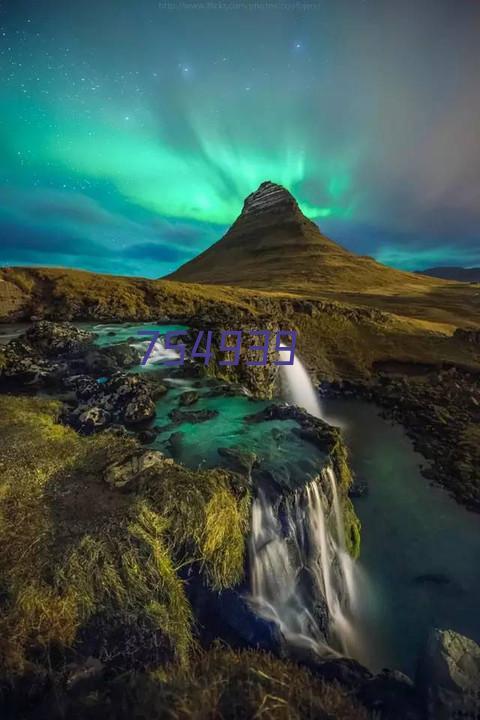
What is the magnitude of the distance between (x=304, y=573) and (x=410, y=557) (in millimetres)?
7445

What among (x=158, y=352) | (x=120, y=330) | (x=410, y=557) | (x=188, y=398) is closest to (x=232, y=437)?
(x=188, y=398)

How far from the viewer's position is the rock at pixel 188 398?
15.8m

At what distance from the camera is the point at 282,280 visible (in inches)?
4688

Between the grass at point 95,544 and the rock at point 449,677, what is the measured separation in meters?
4.24

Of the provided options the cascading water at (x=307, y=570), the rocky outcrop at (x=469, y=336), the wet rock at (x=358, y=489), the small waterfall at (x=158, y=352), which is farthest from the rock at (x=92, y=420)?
the rocky outcrop at (x=469, y=336)

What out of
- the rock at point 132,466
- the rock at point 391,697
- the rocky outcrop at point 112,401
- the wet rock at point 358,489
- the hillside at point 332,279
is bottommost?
the wet rock at point 358,489

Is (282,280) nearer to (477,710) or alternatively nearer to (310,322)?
(310,322)

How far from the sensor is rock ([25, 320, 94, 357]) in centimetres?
2092

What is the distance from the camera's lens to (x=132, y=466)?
30.1 feet

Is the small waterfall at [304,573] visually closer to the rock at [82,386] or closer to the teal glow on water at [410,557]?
the teal glow on water at [410,557]

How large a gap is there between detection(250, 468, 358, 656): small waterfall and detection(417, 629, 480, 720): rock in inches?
84.2

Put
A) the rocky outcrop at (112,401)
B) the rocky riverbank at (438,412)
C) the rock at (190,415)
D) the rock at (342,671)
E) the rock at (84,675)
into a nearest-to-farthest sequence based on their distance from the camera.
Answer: the rock at (84,675), the rock at (342,671), the rocky outcrop at (112,401), the rock at (190,415), the rocky riverbank at (438,412)

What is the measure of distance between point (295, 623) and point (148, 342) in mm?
19069

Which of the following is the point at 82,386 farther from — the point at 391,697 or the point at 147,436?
the point at 391,697
